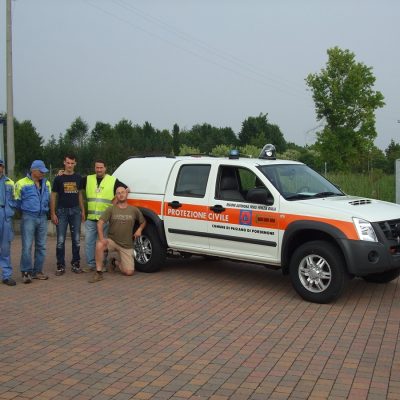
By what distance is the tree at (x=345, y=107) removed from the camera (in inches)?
1153

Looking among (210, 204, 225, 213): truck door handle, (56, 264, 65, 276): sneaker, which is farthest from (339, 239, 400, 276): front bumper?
(56, 264, 65, 276): sneaker

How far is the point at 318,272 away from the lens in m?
7.01

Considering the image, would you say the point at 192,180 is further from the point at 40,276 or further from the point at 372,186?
the point at 372,186

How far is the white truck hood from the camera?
6911 mm

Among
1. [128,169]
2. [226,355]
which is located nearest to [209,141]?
[128,169]

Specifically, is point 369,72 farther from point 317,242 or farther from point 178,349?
point 178,349

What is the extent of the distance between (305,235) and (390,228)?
1.02 meters

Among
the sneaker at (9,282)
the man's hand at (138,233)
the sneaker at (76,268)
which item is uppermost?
the man's hand at (138,233)

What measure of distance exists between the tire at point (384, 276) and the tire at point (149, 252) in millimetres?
3022

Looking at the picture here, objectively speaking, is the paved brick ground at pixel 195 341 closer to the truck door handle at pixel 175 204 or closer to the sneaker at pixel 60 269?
the sneaker at pixel 60 269

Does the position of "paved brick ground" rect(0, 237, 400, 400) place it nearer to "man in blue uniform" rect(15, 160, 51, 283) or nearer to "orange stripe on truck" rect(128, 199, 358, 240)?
"man in blue uniform" rect(15, 160, 51, 283)

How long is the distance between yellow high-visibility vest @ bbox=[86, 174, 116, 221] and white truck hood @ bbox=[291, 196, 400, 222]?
10.2ft

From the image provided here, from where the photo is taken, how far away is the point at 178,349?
541cm

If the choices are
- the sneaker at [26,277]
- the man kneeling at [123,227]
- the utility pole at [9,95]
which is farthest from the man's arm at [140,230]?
the utility pole at [9,95]
